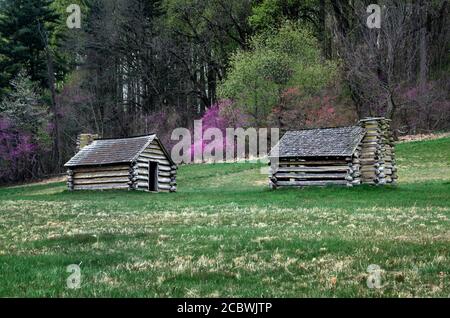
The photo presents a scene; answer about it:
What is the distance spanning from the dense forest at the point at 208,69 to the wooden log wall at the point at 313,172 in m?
19.7

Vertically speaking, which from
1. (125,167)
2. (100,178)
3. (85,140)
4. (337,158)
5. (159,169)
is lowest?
(100,178)

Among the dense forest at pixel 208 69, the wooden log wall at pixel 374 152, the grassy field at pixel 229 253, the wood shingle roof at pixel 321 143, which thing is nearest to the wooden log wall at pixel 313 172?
the wood shingle roof at pixel 321 143

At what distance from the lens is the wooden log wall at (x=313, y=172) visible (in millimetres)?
30656

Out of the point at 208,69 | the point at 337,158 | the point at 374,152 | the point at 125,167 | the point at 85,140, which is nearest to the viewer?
the point at 337,158

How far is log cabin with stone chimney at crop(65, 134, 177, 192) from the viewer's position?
3650 cm

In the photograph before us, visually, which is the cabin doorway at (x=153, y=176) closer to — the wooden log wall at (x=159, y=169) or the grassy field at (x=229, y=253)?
the wooden log wall at (x=159, y=169)

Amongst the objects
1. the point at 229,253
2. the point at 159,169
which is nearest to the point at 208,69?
the point at 159,169

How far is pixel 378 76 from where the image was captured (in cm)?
5369

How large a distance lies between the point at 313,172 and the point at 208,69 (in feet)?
157

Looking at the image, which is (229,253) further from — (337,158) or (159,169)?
(159,169)

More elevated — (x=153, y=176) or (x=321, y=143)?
(x=321, y=143)

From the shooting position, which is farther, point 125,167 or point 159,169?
point 159,169

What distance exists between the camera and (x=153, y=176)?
38.5 meters

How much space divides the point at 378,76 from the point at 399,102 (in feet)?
12.1
